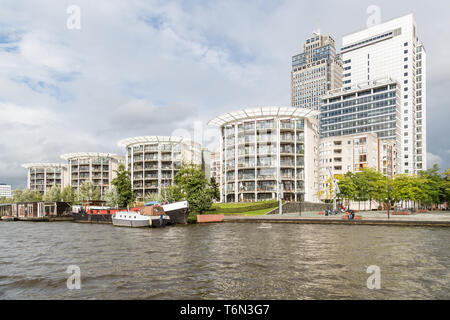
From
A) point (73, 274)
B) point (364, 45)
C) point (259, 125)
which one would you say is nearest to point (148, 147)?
point (259, 125)

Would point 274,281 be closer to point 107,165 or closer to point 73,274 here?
point 73,274

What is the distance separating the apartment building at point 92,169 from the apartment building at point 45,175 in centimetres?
2919

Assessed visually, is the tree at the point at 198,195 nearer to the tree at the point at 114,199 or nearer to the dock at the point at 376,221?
the dock at the point at 376,221

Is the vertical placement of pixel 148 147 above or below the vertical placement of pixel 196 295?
above

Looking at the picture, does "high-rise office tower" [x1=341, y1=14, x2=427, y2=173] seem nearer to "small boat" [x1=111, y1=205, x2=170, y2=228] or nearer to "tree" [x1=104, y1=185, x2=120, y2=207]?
"tree" [x1=104, y1=185, x2=120, y2=207]

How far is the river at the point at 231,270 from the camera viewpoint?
50.2 feet

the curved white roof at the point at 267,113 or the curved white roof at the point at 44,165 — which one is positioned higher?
the curved white roof at the point at 267,113

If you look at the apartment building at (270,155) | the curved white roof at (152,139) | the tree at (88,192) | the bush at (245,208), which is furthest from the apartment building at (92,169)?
the bush at (245,208)

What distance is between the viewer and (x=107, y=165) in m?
153

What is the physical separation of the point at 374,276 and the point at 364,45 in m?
188

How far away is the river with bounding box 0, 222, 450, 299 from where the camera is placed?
50.2ft

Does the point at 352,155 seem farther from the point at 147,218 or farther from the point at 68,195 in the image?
the point at 68,195
